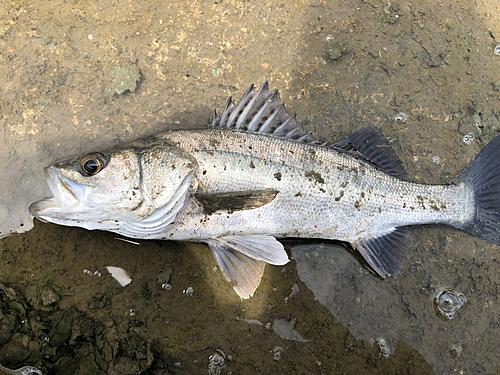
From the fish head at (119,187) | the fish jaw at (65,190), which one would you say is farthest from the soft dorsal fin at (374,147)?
the fish jaw at (65,190)

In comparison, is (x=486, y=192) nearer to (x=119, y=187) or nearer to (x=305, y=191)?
(x=305, y=191)

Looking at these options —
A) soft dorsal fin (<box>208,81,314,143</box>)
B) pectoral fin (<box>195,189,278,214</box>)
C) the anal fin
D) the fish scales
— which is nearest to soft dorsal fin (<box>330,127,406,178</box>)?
the fish scales

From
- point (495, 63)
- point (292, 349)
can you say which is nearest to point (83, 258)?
point (292, 349)

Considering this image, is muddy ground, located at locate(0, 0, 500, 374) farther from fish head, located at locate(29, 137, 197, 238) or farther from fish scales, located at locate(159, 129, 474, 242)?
fish head, located at locate(29, 137, 197, 238)

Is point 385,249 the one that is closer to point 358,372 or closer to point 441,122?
point 358,372

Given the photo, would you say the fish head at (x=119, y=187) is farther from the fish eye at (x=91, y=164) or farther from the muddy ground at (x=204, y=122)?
the muddy ground at (x=204, y=122)

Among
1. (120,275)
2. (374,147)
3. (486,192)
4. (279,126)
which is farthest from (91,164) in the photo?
(486,192)
